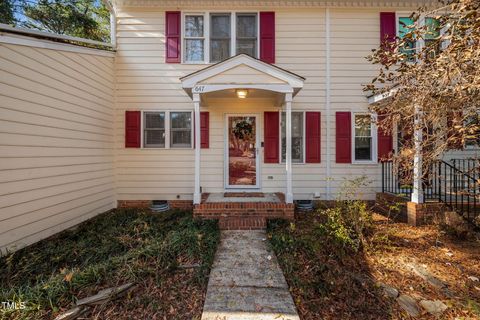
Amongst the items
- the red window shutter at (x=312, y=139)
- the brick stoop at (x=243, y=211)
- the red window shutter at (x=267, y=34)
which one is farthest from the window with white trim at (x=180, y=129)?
the red window shutter at (x=312, y=139)

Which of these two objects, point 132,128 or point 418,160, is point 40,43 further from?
point 418,160

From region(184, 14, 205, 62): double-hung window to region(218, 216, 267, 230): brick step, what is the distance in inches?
178

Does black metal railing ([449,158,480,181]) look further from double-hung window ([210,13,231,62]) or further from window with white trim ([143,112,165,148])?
window with white trim ([143,112,165,148])

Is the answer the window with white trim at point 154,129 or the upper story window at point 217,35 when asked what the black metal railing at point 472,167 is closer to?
the upper story window at point 217,35

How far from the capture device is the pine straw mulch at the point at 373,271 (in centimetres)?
271

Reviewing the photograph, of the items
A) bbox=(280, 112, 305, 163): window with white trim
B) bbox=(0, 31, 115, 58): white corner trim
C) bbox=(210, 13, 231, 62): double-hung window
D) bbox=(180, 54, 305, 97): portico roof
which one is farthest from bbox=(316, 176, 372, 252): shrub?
bbox=(0, 31, 115, 58): white corner trim

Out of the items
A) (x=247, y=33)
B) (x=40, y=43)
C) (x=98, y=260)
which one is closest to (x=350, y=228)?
(x=98, y=260)

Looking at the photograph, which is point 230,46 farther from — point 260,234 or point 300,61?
point 260,234

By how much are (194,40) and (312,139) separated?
439 cm

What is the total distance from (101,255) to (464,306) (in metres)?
4.97

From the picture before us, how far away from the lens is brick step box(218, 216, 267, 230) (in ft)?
16.1

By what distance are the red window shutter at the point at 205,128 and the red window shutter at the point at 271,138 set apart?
5.26 ft

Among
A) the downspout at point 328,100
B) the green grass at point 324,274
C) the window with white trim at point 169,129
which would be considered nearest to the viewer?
the green grass at point 324,274

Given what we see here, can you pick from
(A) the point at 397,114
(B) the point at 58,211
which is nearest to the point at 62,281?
(B) the point at 58,211
